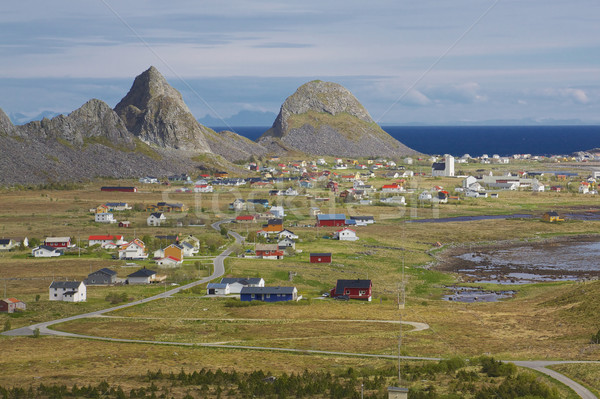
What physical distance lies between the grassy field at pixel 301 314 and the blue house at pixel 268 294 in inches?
45.3

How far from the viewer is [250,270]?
178ft

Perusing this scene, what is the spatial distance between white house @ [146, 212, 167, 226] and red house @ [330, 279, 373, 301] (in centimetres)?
3526

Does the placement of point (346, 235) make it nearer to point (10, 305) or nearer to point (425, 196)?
point (10, 305)

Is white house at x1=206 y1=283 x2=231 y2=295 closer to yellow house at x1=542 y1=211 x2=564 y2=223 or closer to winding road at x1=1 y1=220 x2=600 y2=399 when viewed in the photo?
winding road at x1=1 y1=220 x2=600 y2=399

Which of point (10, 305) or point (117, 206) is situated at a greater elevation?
point (117, 206)

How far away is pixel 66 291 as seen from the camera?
45.1 m

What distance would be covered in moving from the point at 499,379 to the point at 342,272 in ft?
90.4

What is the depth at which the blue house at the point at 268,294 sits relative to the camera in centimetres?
4669

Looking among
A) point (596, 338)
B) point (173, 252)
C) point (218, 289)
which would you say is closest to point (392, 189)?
point (173, 252)

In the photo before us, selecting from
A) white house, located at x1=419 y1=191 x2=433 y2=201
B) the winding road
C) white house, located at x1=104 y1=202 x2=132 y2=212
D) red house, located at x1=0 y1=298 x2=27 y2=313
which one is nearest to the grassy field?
the winding road

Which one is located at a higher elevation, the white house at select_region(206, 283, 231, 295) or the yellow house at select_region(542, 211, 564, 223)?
the yellow house at select_region(542, 211, 564, 223)

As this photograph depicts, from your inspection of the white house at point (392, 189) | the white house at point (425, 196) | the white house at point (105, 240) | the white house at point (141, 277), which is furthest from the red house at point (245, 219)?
the white house at point (392, 189)

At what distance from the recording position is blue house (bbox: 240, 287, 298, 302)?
4669cm

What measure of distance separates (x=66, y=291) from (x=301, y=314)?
584 inches
